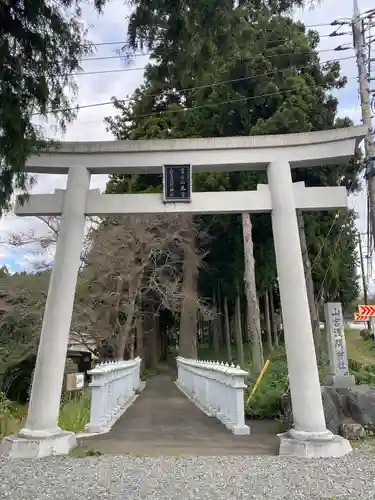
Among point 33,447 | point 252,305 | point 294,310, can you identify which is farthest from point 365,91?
point 33,447

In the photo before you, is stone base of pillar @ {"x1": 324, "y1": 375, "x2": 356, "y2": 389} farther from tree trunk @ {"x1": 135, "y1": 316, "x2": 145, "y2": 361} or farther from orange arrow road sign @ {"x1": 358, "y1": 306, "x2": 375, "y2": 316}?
tree trunk @ {"x1": 135, "y1": 316, "x2": 145, "y2": 361}

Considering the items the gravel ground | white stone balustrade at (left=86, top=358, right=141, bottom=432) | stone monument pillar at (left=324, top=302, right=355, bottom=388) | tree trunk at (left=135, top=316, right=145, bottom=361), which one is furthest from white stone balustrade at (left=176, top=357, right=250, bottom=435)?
tree trunk at (left=135, top=316, right=145, bottom=361)

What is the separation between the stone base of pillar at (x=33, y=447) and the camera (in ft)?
18.2

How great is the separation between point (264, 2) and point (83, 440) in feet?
19.9

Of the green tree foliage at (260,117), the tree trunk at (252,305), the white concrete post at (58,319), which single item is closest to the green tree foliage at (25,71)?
the white concrete post at (58,319)

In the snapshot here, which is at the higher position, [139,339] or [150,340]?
[150,340]

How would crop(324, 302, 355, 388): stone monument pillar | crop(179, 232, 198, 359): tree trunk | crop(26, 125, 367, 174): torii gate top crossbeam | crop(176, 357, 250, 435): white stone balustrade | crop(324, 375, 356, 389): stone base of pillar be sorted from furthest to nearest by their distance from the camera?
crop(179, 232, 198, 359): tree trunk → crop(324, 302, 355, 388): stone monument pillar → crop(324, 375, 356, 389): stone base of pillar → crop(176, 357, 250, 435): white stone balustrade → crop(26, 125, 367, 174): torii gate top crossbeam

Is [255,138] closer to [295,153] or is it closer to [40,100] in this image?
[295,153]

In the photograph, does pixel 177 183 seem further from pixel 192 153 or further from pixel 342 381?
pixel 342 381

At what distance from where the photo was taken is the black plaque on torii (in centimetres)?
636

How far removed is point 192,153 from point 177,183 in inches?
21.0

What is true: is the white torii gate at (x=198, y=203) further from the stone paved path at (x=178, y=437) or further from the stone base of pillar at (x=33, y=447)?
the stone paved path at (x=178, y=437)

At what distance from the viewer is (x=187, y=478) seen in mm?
4660

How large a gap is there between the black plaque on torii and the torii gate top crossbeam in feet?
0.38
